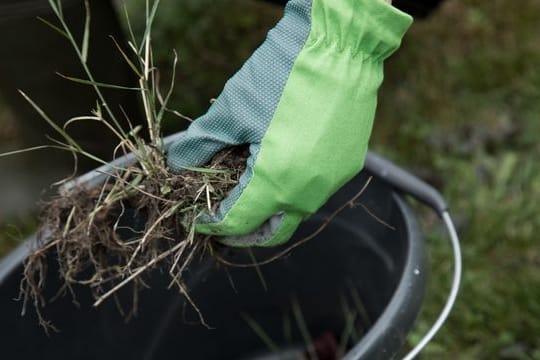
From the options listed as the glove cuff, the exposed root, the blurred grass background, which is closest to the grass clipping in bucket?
the exposed root

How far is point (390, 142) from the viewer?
164 cm

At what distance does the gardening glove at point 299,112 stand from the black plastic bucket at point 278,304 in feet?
0.56

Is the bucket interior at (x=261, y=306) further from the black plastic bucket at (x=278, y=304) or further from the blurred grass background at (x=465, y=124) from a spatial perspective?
the blurred grass background at (x=465, y=124)

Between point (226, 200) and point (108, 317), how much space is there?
0.36 m

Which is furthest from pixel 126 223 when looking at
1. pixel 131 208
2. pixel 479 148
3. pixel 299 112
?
pixel 479 148

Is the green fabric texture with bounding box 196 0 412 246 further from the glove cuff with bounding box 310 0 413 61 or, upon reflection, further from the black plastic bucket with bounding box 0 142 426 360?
the black plastic bucket with bounding box 0 142 426 360

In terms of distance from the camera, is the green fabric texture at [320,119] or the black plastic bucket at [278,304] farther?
the black plastic bucket at [278,304]

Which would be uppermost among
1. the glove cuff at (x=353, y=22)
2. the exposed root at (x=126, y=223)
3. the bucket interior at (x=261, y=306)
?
the glove cuff at (x=353, y=22)

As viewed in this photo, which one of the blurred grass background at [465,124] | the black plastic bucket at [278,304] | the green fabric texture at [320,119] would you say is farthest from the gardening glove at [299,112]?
the blurred grass background at [465,124]

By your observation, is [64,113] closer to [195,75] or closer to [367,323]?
[195,75]

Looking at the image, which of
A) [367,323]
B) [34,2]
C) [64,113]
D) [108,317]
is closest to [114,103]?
[64,113]

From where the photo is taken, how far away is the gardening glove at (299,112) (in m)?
0.74

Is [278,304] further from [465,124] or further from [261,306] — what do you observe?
[465,124]

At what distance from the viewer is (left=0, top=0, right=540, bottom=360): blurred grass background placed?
1.32m
